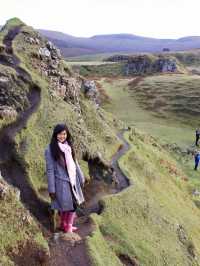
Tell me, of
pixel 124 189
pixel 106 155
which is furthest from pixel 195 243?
pixel 106 155

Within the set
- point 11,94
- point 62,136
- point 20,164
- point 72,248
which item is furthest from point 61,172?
point 11,94

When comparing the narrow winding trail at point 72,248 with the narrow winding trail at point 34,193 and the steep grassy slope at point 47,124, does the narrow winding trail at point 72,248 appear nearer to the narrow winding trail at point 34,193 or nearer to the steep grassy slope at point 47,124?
the narrow winding trail at point 34,193

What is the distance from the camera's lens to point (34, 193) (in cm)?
2002

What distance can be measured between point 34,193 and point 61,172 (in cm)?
443

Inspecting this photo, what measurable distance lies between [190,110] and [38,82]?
67.5 m

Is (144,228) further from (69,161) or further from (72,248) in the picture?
(69,161)

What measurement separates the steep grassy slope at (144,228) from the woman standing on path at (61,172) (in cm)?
178

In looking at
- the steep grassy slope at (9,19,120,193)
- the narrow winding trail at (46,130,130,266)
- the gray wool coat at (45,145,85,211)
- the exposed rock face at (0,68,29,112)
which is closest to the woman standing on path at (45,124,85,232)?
the gray wool coat at (45,145,85,211)

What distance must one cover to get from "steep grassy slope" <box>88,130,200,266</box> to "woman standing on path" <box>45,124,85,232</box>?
1.78 metres

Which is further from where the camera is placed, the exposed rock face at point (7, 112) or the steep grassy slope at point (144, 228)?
the exposed rock face at point (7, 112)

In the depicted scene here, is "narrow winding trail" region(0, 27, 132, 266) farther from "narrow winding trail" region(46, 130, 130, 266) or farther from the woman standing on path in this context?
the woman standing on path

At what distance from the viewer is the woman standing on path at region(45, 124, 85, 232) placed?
1600cm

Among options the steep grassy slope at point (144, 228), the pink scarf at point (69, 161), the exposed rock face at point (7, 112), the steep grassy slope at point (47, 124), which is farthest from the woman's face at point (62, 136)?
the exposed rock face at point (7, 112)

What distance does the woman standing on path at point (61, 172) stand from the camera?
1600cm
